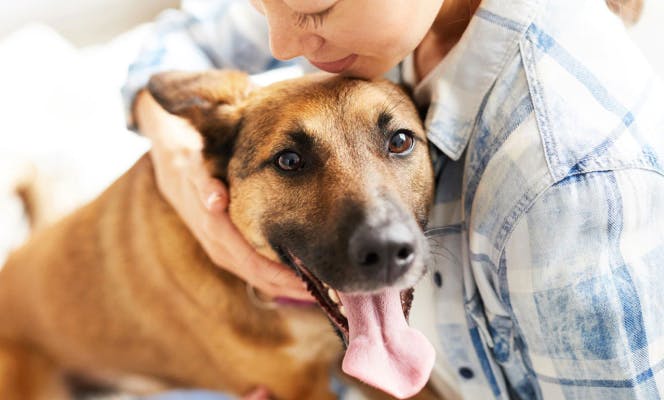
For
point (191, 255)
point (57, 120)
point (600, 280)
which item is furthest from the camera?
point (57, 120)

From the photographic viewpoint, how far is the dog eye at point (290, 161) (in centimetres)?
110

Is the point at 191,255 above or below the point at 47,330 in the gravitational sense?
above

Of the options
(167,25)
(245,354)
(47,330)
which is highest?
(167,25)

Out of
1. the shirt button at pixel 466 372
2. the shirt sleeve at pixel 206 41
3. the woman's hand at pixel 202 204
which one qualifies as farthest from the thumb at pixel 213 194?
the shirt button at pixel 466 372

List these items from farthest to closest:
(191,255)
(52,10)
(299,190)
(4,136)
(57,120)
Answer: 1. (52,10)
2. (57,120)
3. (4,136)
4. (191,255)
5. (299,190)

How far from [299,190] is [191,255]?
44 cm

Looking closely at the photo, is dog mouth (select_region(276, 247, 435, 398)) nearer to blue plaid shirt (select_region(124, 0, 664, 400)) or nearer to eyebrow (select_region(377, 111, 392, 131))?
blue plaid shirt (select_region(124, 0, 664, 400))

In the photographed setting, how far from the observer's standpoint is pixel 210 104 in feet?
4.12

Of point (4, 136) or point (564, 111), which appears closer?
point (564, 111)

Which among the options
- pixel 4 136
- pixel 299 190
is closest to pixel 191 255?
pixel 299 190

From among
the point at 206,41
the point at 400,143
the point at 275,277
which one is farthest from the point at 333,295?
the point at 206,41

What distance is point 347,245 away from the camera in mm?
942

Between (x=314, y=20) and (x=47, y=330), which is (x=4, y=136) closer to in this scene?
(x=47, y=330)

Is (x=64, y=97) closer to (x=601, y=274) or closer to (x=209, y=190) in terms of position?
(x=209, y=190)
